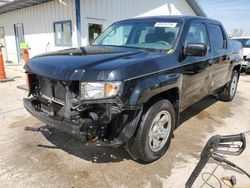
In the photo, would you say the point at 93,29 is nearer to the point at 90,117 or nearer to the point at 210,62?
the point at 210,62

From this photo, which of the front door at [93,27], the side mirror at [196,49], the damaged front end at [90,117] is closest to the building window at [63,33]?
the front door at [93,27]

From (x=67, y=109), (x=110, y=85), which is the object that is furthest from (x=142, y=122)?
(x=67, y=109)

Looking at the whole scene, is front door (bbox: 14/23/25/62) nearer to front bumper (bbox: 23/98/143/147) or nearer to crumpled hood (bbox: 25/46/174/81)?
crumpled hood (bbox: 25/46/174/81)

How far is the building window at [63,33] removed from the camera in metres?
9.42

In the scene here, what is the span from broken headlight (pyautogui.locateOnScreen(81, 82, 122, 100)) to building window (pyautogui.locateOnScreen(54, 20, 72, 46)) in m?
7.37

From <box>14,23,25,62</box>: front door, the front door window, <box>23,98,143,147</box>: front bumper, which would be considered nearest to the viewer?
<box>23,98,143,147</box>: front bumper

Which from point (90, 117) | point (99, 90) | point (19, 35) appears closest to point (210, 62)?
point (99, 90)

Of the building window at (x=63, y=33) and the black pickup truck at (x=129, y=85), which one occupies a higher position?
the building window at (x=63, y=33)

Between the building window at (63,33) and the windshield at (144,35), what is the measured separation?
5.50 m

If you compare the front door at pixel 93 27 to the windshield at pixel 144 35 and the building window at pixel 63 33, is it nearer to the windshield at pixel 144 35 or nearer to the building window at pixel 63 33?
the building window at pixel 63 33

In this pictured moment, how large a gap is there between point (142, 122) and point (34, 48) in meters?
10.4

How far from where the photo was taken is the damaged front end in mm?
2482

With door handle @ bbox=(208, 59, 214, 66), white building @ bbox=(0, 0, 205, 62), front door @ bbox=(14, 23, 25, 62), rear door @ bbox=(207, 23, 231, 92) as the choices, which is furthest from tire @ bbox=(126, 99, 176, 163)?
front door @ bbox=(14, 23, 25, 62)

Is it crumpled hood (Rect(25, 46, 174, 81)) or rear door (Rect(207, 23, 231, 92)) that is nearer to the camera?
crumpled hood (Rect(25, 46, 174, 81))
